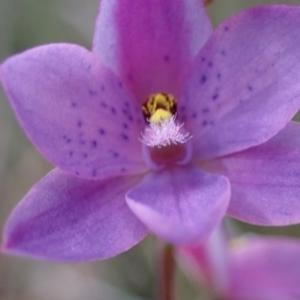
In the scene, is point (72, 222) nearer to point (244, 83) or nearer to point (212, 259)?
point (244, 83)

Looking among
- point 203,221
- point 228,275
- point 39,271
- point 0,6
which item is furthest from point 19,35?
point 203,221

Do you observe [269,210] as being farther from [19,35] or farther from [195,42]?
[19,35]

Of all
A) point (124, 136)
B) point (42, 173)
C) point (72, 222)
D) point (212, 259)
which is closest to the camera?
point (72, 222)

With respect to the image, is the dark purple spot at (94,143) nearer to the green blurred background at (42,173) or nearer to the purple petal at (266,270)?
the purple petal at (266,270)

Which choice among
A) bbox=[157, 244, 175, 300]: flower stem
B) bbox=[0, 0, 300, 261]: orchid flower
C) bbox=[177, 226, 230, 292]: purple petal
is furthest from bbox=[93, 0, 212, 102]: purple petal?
bbox=[177, 226, 230, 292]: purple petal

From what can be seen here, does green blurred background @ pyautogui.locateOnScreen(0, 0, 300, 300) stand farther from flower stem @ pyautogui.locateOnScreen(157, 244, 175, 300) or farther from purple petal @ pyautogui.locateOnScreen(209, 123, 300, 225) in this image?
purple petal @ pyautogui.locateOnScreen(209, 123, 300, 225)

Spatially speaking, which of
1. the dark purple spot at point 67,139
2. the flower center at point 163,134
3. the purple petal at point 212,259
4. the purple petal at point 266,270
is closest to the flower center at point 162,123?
the flower center at point 163,134

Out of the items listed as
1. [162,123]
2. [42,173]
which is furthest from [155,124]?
[42,173]
